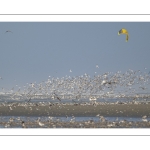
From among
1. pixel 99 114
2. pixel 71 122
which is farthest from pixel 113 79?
pixel 71 122
